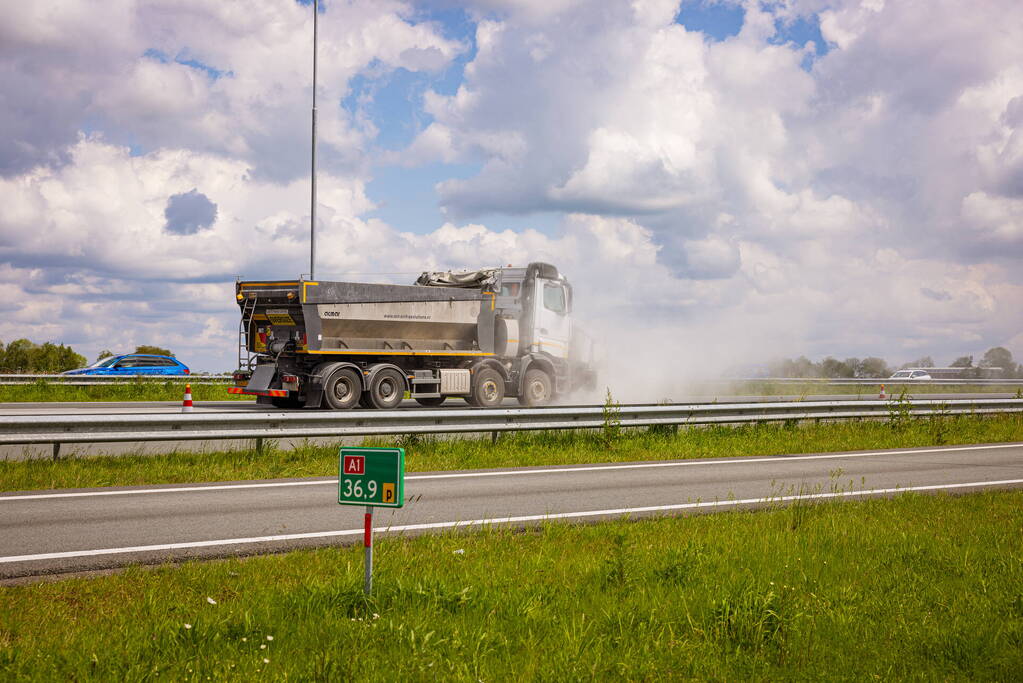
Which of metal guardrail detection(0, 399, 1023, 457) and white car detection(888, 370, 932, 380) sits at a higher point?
white car detection(888, 370, 932, 380)

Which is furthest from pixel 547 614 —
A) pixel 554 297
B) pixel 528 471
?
pixel 554 297

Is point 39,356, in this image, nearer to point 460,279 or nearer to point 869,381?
point 460,279

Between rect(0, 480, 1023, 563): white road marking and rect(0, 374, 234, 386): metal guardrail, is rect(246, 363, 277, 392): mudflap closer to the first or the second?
rect(0, 374, 234, 386): metal guardrail

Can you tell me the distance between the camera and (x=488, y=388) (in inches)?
917

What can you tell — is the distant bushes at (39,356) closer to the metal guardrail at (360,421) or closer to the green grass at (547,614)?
the metal guardrail at (360,421)

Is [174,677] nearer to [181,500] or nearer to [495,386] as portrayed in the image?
[181,500]

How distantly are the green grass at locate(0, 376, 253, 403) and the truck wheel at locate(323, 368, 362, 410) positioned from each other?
836 cm

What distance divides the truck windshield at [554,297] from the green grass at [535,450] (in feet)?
25.3

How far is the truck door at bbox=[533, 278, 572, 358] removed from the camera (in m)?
24.3

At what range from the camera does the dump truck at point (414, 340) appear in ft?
66.8

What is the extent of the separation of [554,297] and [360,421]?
37.5ft

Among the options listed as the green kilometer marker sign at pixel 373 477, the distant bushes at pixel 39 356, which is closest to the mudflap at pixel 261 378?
the green kilometer marker sign at pixel 373 477

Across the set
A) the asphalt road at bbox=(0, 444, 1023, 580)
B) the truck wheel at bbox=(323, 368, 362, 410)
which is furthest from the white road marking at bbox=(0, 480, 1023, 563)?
the truck wheel at bbox=(323, 368, 362, 410)

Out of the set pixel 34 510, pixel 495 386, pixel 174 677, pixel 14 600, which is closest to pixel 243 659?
pixel 174 677
